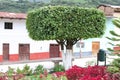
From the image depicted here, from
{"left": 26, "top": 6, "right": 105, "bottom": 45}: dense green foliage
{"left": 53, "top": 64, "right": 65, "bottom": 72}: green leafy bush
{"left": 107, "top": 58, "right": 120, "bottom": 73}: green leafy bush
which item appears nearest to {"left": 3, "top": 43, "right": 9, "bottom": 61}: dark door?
{"left": 26, "top": 6, "right": 105, "bottom": 45}: dense green foliage

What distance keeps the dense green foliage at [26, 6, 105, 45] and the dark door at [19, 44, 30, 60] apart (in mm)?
10806

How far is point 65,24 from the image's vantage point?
2166 cm

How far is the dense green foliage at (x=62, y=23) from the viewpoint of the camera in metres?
21.5

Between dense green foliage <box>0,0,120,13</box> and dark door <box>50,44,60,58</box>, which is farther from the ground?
dense green foliage <box>0,0,120,13</box>

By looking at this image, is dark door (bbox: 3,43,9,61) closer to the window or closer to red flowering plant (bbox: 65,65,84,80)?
the window

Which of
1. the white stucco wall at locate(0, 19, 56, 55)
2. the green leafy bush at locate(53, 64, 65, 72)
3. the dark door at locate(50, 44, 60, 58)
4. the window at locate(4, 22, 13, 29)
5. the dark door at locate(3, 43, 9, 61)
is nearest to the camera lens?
the green leafy bush at locate(53, 64, 65, 72)

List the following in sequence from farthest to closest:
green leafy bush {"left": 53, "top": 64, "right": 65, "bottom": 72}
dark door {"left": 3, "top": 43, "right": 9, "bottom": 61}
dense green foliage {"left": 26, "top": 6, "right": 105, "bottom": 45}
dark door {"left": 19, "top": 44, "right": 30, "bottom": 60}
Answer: dark door {"left": 19, "top": 44, "right": 30, "bottom": 60}, dark door {"left": 3, "top": 43, "right": 9, "bottom": 61}, green leafy bush {"left": 53, "top": 64, "right": 65, "bottom": 72}, dense green foliage {"left": 26, "top": 6, "right": 105, "bottom": 45}

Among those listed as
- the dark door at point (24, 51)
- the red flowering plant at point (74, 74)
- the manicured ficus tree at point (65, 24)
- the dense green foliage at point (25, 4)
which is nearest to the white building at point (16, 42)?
the dark door at point (24, 51)

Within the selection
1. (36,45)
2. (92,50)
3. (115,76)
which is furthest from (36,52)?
(115,76)

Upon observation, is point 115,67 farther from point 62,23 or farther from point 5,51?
point 5,51

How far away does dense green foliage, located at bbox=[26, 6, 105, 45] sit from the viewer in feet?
70.5

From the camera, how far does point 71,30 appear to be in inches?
857

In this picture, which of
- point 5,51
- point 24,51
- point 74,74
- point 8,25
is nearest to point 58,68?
point 8,25

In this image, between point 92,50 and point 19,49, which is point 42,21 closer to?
point 19,49
